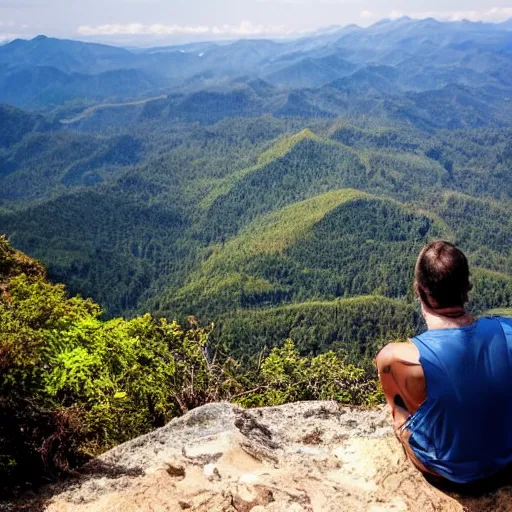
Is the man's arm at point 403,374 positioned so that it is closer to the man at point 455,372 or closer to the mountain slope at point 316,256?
the man at point 455,372

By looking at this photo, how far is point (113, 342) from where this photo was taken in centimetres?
1090

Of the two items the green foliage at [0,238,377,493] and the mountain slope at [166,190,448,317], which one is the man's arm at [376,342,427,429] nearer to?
the green foliage at [0,238,377,493]

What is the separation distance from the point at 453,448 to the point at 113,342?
25.4ft

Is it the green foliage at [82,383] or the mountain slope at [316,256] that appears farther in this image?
the mountain slope at [316,256]

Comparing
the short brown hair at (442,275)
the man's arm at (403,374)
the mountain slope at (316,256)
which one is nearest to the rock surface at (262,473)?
the man's arm at (403,374)

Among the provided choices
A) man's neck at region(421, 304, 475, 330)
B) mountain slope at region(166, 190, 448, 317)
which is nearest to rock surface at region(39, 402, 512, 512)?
man's neck at region(421, 304, 475, 330)

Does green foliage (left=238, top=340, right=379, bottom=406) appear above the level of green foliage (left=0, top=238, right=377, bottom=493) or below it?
below

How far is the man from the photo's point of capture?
16.4 feet

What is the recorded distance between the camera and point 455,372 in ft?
16.4

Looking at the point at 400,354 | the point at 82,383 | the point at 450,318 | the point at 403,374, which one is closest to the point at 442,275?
the point at 450,318

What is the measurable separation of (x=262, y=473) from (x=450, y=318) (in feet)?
11.0

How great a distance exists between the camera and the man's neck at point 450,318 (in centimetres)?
514

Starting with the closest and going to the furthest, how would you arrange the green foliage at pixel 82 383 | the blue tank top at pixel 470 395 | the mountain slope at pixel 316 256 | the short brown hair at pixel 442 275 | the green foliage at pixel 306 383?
the short brown hair at pixel 442 275 → the blue tank top at pixel 470 395 → the green foliage at pixel 82 383 → the green foliage at pixel 306 383 → the mountain slope at pixel 316 256

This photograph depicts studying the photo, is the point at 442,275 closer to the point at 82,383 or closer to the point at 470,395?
the point at 470,395
